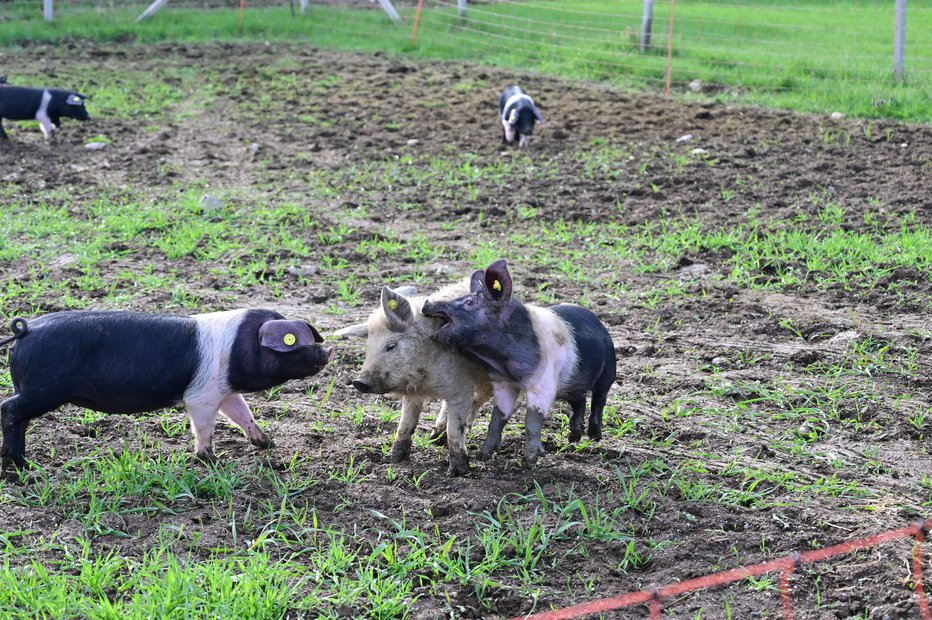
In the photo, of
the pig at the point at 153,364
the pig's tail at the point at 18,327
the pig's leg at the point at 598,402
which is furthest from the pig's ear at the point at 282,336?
the pig's leg at the point at 598,402

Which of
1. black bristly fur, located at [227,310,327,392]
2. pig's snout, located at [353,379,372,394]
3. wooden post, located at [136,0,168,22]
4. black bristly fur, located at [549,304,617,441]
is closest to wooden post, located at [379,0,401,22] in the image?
wooden post, located at [136,0,168,22]

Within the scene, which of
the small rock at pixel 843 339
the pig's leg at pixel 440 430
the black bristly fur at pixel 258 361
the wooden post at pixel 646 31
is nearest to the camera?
the black bristly fur at pixel 258 361

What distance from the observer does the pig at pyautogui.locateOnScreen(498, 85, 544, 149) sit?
423 inches

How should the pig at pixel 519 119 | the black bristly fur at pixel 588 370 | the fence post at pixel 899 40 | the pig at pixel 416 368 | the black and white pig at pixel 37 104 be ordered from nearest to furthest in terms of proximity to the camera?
the pig at pixel 416 368
the black bristly fur at pixel 588 370
the pig at pixel 519 119
the black and white pig at pixel 37 104
the fence post at pixel 899 40

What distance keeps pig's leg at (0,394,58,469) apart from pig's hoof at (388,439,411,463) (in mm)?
1447

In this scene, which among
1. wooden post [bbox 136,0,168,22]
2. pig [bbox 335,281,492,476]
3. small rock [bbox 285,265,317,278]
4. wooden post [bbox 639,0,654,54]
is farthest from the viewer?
wooden post [bbox 136,0,168,22]

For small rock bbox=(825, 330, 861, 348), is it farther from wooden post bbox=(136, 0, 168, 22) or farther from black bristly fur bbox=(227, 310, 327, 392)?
wooden post bbox=(136, 0, 168, 22)

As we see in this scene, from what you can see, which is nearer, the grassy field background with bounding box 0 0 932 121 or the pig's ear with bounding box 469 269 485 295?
the pig's ear with bounding box 469 269 485 295

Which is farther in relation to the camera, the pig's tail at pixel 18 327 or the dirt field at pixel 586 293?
the pig's tail at pixel 18 327

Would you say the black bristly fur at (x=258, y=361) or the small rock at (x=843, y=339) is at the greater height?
the black bristly fur at (x=258, y=361)

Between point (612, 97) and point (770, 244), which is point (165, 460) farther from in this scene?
point (612, 97)

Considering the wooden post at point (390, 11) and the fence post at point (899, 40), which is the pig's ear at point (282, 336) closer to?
the fence post at point (899, 40)

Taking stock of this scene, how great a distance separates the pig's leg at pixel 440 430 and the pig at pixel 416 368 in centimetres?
34

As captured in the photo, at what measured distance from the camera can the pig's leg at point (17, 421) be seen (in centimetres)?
459
